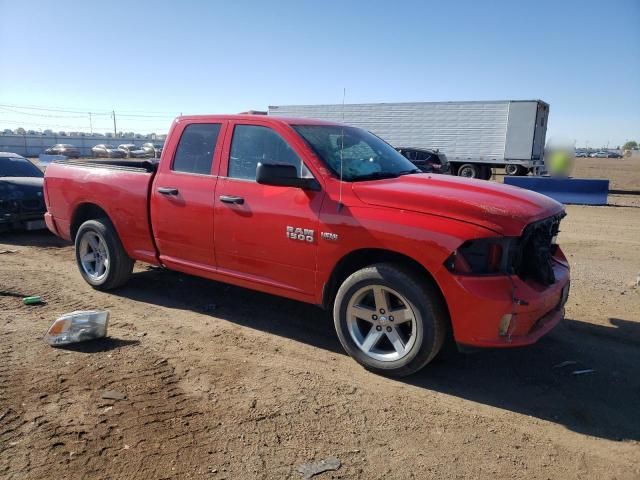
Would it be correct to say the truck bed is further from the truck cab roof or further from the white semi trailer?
the white semi trailer

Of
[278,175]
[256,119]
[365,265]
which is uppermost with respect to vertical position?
[256,119]

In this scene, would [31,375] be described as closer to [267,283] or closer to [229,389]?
[229,389]

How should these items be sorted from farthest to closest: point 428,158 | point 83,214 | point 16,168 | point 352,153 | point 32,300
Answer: point 428,158, point 16,168, point 83,214, point 32,300, point 352,153

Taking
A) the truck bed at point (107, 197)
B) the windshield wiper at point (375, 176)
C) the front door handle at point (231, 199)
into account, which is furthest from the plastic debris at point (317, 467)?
the truck bed at point (107, 197)

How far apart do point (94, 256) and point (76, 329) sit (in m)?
1.83

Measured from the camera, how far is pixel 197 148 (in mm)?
4852

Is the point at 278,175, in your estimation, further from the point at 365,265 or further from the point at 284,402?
the point at 284,402

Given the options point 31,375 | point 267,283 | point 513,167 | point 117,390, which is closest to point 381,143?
point 267,283

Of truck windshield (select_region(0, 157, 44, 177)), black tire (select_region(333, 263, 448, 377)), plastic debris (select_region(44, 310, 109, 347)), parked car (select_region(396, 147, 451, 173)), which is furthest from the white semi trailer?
plastic debris (select_region(44, 310, 109, 347))

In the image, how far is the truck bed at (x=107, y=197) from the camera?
5.14 metres

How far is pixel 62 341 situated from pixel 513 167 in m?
22.2

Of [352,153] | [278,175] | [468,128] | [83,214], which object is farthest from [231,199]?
[468,128]

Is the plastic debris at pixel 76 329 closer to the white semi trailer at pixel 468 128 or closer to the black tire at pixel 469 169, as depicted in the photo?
the white semi trailer at pixel 468 128

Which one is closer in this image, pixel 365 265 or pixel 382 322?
pixel 382 322
